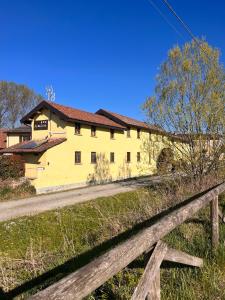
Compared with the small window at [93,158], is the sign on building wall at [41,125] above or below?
above

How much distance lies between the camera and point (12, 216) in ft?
46.7

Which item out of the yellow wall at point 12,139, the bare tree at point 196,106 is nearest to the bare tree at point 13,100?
the yellow wall at point 12,139

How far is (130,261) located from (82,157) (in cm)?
2523

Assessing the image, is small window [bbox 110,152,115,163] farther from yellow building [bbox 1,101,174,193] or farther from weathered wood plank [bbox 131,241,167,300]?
weathered wood plank [bbox 131,241,167,300]

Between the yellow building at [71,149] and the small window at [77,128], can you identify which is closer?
the yellow building at [71,149]

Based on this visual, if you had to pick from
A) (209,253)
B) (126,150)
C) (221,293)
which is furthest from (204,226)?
(126,150)

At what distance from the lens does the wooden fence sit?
5.41ft

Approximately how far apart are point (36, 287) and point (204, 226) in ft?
10.1

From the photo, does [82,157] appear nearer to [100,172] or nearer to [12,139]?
[100,172]

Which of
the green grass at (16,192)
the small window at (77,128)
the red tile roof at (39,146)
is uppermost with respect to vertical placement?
the small window at (77,128)

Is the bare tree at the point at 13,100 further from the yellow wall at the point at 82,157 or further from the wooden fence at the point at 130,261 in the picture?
the wooden fence at the point at 130,261

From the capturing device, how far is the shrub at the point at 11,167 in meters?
Answer: 23.6

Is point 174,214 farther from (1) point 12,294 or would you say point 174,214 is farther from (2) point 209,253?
(1) point 12,294

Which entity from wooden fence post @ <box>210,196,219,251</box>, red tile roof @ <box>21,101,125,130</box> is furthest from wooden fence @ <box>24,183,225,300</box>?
red tile roof @ <box>21,101,125,130</box>
